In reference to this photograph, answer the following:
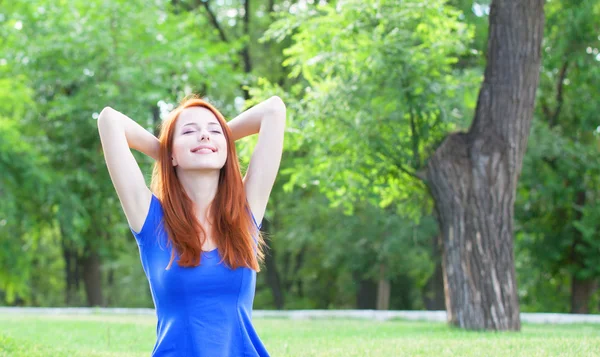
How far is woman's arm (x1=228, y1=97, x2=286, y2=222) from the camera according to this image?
12.9ft

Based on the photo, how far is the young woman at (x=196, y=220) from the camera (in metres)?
3.49

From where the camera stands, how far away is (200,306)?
3490 millimetres

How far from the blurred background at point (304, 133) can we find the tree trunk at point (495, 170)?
118cm

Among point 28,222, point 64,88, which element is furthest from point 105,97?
point 28,222

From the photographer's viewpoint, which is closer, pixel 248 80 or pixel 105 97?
pixel 105 97

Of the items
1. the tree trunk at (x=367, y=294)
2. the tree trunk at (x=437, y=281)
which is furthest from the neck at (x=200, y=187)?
the tree trunk at (x=367, y=294)

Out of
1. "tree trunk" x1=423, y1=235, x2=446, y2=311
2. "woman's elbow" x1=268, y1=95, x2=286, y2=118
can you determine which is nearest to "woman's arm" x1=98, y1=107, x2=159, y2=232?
"woman's elbow" x1=268, y1=95, x2=286, y2=118

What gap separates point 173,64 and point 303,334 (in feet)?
44.5

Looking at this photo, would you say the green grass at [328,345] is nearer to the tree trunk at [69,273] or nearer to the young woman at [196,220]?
the young woman at [196,220]

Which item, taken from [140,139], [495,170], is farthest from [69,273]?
[140,139]

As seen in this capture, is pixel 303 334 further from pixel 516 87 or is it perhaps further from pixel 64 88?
pixel 64 88

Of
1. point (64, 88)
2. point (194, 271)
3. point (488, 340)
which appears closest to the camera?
point (194, 271)

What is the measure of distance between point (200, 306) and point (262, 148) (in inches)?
35.3

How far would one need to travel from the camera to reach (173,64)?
2308 cm
